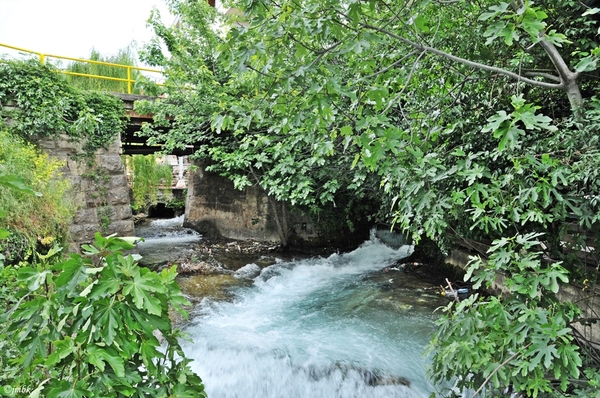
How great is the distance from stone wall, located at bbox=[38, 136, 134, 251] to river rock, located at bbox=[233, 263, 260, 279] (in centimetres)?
200

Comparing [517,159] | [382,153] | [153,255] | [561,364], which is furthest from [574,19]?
[153,255]

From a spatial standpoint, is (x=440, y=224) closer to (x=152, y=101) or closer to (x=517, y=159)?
(x=517, y=159)

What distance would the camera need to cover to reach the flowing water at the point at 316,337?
3.07 metres

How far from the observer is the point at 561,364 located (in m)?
1.72

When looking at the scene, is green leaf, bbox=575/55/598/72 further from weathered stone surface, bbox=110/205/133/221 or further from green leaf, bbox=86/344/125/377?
weathered stone surface, bbox=110/205/133/221

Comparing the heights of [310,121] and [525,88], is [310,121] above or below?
below

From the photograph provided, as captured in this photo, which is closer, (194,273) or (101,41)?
(194,273)

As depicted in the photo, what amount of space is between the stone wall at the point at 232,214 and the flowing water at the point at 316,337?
7.16 feet

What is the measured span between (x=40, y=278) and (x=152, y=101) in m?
6.49

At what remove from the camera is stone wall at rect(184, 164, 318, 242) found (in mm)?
8156

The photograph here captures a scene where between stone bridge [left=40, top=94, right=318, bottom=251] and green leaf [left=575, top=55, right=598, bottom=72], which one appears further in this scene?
stone bridge [left=40, top=94, right=318, bottom=251]

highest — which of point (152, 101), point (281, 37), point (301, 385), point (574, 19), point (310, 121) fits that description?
point (152, 101)

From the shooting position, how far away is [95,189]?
5785mm

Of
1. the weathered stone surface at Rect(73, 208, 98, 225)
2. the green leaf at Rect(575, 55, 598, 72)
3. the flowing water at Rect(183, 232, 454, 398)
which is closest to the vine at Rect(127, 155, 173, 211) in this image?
the weathered stone surface at Rect(73, 208, 98, 225)
